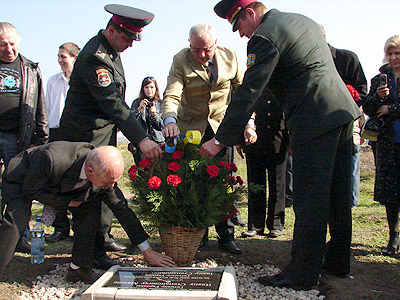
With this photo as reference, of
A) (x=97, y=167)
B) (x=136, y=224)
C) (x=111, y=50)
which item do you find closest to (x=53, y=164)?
(x=97, y=167)

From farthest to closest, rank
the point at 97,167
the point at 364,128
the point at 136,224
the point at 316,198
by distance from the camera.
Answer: the point at 364,128, the point at 136,224, the point at 316,198, the point at 97,167

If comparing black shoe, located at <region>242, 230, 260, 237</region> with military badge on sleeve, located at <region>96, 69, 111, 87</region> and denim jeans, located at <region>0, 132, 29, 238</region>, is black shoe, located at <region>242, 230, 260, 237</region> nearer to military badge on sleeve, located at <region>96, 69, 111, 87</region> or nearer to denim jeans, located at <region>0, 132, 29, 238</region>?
military badge on sleeve, located at <region>96, 69, 111, 87</region>

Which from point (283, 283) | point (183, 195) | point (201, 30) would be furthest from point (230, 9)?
point (283, 283)

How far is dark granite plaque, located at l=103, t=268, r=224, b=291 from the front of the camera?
296cm

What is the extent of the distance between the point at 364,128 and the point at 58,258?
3.57 m

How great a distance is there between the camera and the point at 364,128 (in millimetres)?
4711

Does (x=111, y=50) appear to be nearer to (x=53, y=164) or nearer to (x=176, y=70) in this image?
(x=176, y=70)

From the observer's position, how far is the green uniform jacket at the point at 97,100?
3.79 meters

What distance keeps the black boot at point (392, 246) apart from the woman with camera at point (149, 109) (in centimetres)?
426

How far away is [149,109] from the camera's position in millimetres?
7520

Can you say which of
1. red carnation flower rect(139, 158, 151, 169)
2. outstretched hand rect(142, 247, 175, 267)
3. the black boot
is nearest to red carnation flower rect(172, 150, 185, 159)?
red carnation flower rect(139, 158, 151, 169)

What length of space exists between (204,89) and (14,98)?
6.90ft

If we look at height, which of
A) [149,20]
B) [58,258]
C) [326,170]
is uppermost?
[149,20]

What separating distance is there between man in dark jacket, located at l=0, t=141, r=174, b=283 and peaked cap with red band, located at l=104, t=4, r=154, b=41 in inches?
45.1
